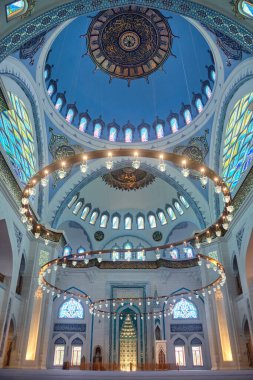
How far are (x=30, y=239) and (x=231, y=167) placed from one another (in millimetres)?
10671

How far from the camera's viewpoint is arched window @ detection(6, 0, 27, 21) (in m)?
8.05

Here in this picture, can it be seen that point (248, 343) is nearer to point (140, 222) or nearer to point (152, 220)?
point (152, 220)

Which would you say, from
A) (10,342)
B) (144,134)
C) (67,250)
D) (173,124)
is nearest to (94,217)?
(67,250)

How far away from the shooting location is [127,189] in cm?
2175

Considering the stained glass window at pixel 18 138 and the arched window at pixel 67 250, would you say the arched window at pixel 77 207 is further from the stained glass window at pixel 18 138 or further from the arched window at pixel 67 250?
the stained glass window at pixel 18 138

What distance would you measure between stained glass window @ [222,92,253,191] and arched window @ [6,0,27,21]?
9389 mm

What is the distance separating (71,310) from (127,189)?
350 inches

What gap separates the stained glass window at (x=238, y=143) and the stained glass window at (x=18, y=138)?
32.7ft

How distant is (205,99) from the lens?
1695 centimetres

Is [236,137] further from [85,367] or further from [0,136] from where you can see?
[85,367]

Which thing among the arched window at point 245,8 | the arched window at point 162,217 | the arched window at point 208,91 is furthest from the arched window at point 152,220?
the arched window at point 245,8

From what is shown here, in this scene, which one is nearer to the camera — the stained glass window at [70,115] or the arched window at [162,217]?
the stained glass window at [70,115]

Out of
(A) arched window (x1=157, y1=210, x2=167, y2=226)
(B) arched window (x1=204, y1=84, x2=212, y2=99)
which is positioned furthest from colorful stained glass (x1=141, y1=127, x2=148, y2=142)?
(A) arched window (x1=157, y1=210, x2=167, y2=226)

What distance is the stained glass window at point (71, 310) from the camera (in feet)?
62.7
